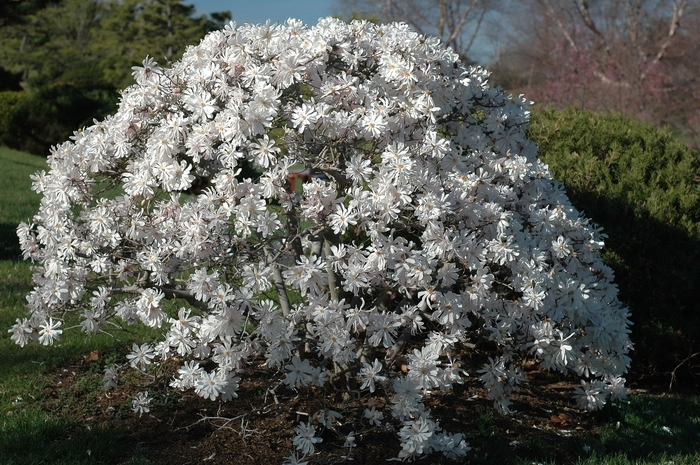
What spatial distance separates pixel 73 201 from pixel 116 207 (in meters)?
0.23

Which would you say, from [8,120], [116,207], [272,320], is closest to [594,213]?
[272,320]

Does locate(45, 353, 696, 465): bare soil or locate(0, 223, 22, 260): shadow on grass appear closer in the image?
locate(45, 353, 696, 465): bare soil

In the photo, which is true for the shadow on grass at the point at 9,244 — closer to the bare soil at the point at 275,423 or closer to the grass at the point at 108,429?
the grass at the point at 108,429

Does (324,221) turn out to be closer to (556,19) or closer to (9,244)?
(9,244)

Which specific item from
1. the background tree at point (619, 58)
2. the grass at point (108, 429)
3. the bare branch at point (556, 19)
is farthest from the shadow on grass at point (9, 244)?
the bare branch at point (556, 19)

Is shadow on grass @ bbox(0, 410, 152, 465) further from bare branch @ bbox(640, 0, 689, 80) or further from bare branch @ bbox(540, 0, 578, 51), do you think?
bare branch @ bbox(540, 0, 578, 51)

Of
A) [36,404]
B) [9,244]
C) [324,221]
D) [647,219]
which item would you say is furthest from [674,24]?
[36,404]

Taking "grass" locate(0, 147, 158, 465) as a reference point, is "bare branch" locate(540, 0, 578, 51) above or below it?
above

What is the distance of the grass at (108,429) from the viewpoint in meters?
3.38

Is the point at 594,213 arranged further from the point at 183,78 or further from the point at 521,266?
the point at 183,78

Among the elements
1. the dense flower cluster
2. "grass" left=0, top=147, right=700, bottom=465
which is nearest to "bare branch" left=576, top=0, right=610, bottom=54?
"grass" left=0, top=147, right=700, bottom=465

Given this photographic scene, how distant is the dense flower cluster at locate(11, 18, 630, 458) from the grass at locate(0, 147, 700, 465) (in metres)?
0.40

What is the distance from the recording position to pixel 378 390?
13.1 feet

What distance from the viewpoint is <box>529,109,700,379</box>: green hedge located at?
4887 mm
